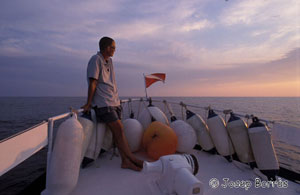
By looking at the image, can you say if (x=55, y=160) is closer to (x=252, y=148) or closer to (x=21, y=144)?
(x=21, y=144)

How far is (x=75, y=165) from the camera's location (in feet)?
5.52

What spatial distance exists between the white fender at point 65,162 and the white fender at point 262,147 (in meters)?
2.20

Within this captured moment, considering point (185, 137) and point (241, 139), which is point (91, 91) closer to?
point (185, 137)

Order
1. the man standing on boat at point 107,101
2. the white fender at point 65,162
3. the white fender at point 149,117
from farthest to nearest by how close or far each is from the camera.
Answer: the white fender at point 149,117 → the man standing on boat at point 107,101 → the white fender at point 65,162

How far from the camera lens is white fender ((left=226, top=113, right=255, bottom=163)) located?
93.5 inches

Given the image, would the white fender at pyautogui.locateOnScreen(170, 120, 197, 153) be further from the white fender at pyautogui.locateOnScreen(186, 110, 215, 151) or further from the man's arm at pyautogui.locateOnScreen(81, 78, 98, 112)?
the man's arm at pyautogui.locateOnScreen(81, 78, 98, 112)

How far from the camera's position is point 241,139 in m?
2.44

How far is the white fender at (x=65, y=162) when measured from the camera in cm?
157

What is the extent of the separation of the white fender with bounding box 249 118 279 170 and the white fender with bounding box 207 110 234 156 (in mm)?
372

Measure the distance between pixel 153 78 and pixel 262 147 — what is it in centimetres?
331

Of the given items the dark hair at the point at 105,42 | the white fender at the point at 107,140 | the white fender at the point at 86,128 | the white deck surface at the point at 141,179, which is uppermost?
the dark hair at the point at 105,42

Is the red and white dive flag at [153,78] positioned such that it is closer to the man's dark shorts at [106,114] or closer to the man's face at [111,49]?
the man's face at [111,49]

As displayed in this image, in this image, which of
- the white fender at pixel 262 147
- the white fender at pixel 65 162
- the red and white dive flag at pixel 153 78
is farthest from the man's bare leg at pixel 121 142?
the red and white dive flag at pixel 153 78

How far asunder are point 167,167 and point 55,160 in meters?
1.07
